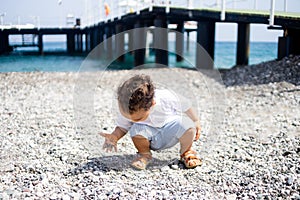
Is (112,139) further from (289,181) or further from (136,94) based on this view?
(289,181)

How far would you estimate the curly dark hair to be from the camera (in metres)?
2.28

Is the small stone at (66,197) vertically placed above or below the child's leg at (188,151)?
below

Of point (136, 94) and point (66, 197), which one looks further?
point (136, 94)

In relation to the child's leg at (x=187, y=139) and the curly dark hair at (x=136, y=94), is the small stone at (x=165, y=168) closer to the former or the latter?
the child's leg at (x=187, y=139)

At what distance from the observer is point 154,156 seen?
285 centimetres

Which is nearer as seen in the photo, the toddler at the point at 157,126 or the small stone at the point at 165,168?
the toddler at the point at 157,126

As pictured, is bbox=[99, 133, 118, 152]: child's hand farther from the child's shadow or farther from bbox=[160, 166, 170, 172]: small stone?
bbox=[160, 166, 170, 172]: small stone

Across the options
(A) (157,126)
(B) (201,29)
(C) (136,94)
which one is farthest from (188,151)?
(B) (201,29)

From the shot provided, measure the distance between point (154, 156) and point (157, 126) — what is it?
40 centimetres

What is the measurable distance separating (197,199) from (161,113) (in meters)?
0.64

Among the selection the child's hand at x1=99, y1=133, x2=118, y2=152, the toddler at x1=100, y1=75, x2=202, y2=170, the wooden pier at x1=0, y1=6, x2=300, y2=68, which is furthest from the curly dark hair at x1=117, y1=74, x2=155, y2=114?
the wooden pier at x1=0, y1=6, x2=300, y2=68

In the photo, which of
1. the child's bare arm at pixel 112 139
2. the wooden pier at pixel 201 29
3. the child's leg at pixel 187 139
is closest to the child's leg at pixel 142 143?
the child's bare arm at pixel 112 139

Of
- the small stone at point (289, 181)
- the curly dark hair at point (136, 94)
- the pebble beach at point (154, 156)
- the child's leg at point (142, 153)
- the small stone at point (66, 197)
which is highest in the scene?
the curly dark hair at point (136, 94)

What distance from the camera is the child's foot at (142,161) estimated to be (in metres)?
2.55
